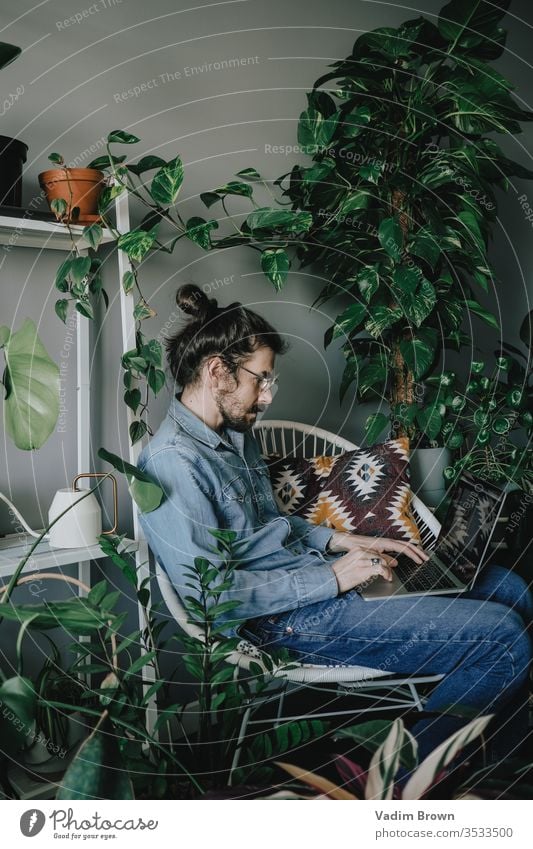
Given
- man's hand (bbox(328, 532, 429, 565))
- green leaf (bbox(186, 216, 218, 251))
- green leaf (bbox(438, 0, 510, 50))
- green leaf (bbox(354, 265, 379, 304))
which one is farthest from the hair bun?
green leaf (bbox(438, 0, 510, 50))

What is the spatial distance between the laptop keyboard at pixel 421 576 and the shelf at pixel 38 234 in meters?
1.05

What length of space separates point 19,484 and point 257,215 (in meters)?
0.88

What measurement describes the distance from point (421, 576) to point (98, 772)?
3.09 feet

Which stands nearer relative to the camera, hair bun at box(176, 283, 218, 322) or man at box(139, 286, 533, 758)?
man at box(139, 286, 533, 758)

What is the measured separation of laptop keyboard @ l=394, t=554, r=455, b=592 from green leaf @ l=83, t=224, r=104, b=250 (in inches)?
40.7

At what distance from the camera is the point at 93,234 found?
4.97 ft

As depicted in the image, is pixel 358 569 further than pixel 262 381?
No

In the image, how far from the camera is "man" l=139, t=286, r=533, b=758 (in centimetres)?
148

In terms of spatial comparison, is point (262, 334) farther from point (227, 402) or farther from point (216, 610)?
point (216, 610)

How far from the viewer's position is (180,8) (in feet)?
6.30

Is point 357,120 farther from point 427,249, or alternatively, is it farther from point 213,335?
point 213,335

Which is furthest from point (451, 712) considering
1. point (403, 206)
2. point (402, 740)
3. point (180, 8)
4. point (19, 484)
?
point (180, 8)

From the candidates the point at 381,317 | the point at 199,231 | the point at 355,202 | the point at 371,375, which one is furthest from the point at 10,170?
the point at 371,375

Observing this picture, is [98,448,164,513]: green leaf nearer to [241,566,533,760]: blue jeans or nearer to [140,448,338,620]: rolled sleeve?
[140,448,338,620]: rolled sleeve
